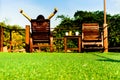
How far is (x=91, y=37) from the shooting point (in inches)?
568

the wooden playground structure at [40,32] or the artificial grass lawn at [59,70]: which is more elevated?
the wooden playground structure at [40,32]

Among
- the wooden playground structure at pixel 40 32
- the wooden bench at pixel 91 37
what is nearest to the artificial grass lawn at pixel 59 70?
the wooden playground structure at pixel 40 32

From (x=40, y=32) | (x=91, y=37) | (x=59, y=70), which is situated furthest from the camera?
(x=91, y=37)

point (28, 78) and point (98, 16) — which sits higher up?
point (98, 16)

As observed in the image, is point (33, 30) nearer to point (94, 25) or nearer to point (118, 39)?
point (94, 25)

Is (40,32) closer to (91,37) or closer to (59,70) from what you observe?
(91,37)

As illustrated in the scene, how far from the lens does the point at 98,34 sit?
572 inches

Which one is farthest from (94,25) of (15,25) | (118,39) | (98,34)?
(15,25)

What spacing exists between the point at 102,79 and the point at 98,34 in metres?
10.3

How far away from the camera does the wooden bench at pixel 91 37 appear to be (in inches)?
566

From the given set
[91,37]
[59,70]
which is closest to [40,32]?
[91,37]

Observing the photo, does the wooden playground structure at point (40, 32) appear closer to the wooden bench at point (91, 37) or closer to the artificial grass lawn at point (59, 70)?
the wooden bench at point (91, 37)

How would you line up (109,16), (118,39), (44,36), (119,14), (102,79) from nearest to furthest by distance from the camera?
(102,79)
(44,36)
(118,39)
(119,14)
(109,16)

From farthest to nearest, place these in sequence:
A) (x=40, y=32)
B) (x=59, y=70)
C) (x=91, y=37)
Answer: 1. (x=91, y=37)
2. (x=40, y=32)
3. (x=59, y=70)
